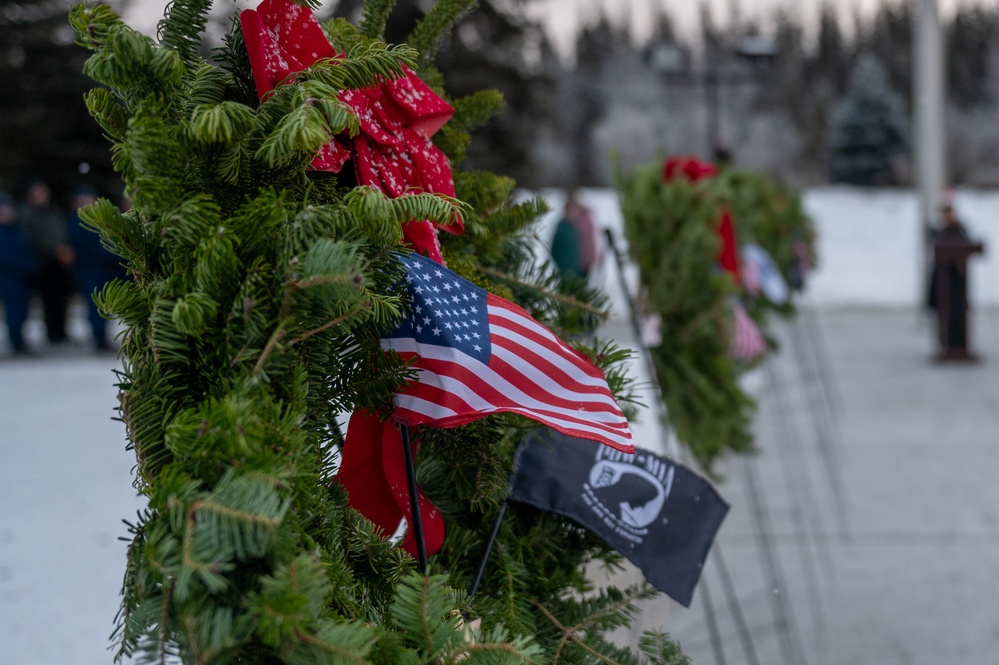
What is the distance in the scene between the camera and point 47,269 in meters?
10.0

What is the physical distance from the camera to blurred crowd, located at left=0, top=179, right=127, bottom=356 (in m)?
8.95

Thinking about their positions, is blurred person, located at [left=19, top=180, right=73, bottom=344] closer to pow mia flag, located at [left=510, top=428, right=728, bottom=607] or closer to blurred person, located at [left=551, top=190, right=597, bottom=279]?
blurred person, located at [left=551, top=190, right=597, bottom=279]

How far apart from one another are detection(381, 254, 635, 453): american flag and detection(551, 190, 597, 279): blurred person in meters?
9.57

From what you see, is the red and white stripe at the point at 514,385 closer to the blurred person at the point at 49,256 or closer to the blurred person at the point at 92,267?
the blurred person at the point at 92,267

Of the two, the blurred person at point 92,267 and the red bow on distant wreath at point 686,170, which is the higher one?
the red bow on distant wreath at point 686,170

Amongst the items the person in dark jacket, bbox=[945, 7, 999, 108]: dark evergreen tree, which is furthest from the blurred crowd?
bbox=[945, 7, 999, 108]: dark evergreen tree

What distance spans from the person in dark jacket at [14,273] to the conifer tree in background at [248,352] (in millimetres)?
8707

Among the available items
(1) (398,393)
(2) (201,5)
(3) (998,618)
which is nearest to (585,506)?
(1) (398,393)

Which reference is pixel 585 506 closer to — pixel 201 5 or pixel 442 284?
pixel 442 284

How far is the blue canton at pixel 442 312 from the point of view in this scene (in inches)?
48.4

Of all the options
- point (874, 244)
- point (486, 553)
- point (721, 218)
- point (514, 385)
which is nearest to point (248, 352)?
point (514, 385)

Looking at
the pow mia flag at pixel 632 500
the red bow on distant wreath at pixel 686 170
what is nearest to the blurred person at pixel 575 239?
the red bow on distant wreath at pixel 686 170

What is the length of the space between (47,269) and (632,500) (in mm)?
9598

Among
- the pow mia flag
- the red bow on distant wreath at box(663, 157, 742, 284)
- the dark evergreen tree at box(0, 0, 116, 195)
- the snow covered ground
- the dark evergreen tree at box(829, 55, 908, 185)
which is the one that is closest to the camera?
the pow mia flag
